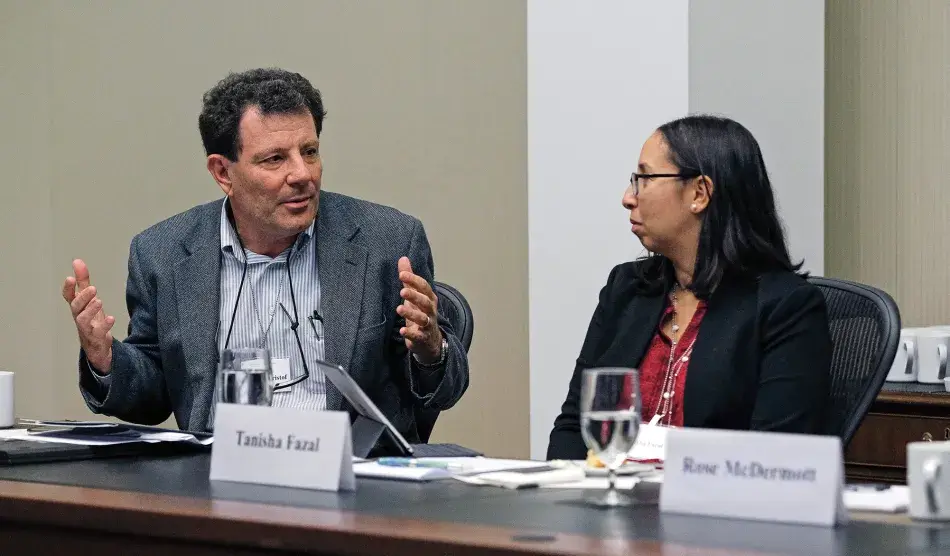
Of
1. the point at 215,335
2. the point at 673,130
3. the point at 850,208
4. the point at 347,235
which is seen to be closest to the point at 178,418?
the point at 215,335

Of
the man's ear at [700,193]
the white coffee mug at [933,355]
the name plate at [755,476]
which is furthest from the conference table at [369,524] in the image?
the white coffee mug at [933,355]

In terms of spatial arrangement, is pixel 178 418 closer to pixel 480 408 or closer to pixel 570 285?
pixel 570 285

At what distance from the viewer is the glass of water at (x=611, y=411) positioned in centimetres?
155

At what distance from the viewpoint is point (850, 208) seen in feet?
12.7

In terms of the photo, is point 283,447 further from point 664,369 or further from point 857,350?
point 857,350

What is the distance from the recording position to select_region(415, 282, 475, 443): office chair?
108 inches

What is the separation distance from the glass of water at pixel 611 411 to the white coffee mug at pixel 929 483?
0.32 meters

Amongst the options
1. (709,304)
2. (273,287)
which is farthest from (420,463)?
(273,287)

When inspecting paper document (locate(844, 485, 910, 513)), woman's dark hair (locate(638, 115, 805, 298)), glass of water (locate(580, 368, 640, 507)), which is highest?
woman's dark hair (locate(638, 115, 805, 298))

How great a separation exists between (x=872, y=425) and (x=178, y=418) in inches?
67.5

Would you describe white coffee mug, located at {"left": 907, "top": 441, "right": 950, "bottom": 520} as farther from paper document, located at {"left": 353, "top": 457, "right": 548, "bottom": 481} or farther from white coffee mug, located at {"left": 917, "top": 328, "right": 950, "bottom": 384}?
white coffee mug, located at {"left": 917, "top": 328, "right": 950, "bottom": 384}

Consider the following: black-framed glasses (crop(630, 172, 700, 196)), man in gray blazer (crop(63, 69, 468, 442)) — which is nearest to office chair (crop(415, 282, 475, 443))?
man in gray blazer (crop(63, 69, 468, 442))

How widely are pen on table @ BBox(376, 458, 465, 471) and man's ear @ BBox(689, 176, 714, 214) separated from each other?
863mm

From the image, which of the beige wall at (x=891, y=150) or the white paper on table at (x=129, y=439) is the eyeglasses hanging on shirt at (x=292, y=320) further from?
the beige wall at (x=891, y=150)
